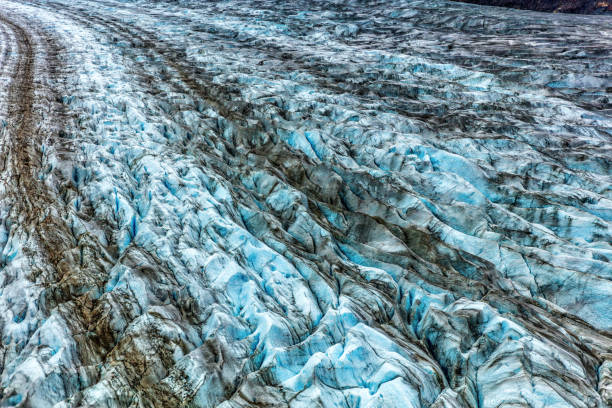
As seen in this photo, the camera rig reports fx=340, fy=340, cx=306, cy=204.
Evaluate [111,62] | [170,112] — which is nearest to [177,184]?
[170,112]

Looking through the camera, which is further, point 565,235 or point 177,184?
point 177,184

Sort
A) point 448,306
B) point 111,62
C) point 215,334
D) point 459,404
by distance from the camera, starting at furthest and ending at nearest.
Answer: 1. point 111,62
2. point 448,306
3. point 215,334
4. point 459,404

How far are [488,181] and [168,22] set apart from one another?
27.4 m

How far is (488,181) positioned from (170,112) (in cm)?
1144

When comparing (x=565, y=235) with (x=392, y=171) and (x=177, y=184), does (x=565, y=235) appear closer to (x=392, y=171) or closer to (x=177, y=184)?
(x=392, y=171)

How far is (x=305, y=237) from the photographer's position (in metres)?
8.09

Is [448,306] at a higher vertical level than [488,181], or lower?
lower

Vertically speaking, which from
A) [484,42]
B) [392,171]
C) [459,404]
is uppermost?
[484,42]

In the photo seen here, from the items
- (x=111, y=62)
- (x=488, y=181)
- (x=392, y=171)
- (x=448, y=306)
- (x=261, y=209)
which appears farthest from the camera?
(x=111, y=62)

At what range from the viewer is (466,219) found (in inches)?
336

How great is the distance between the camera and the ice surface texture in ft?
17.1

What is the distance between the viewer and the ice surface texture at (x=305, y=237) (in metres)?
5.21

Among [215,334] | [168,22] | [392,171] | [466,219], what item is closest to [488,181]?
[466,219]

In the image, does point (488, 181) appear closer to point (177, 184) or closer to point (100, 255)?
point (177, 184)
